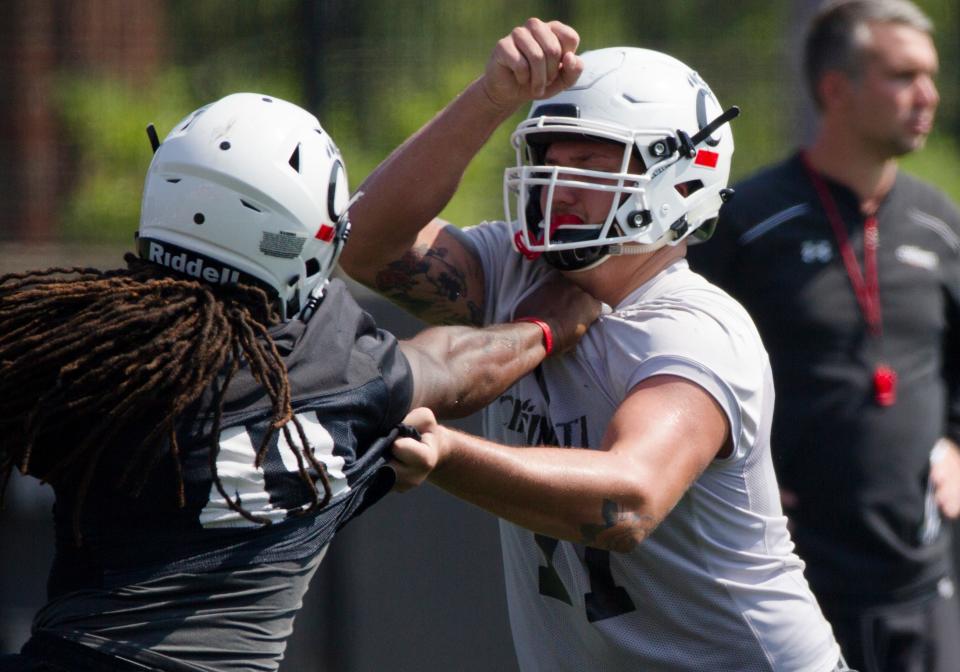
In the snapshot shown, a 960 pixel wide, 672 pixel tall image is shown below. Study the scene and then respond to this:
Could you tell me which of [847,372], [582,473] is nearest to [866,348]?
[847,372]

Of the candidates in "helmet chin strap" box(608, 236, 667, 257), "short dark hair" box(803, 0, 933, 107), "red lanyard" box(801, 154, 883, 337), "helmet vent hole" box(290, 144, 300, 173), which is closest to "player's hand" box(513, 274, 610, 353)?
"helmet chin strap" box(608, 236, 667, 257)

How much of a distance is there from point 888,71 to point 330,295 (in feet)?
9.97

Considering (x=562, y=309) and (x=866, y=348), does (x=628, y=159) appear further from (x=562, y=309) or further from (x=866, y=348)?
(x=866, y=348)

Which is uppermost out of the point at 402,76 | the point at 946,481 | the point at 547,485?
the point at 547,485

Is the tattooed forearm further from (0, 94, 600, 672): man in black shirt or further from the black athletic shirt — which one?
the black athletic shirt

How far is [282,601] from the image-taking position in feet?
7.56

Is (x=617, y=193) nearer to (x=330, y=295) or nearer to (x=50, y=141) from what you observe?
(x=330, y=295)

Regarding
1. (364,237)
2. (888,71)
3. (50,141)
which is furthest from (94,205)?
(888,71)

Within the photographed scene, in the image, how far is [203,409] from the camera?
7.15 ft

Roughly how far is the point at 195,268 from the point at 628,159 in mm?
1058

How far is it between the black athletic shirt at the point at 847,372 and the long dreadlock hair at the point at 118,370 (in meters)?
2.72

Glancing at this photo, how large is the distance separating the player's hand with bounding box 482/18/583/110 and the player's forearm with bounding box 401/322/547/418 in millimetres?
518

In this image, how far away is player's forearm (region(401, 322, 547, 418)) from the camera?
2506 millimetres

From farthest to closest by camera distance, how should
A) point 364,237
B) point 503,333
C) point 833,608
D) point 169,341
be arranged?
point 833,608 → point 364,237 → point 503,333 → point 169,341
